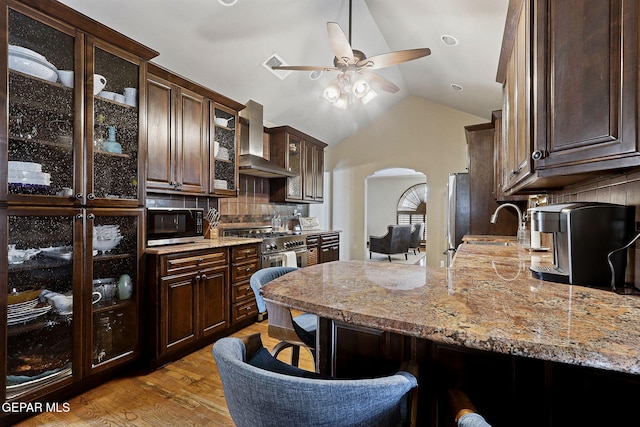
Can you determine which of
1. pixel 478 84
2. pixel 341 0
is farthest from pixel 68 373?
pixel 478 84

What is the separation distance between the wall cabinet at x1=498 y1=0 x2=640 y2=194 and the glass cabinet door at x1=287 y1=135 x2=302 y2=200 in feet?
12.0

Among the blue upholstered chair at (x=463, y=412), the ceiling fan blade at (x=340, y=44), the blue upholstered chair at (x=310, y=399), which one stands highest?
the ceiling fan blade at (x=340, y=44)

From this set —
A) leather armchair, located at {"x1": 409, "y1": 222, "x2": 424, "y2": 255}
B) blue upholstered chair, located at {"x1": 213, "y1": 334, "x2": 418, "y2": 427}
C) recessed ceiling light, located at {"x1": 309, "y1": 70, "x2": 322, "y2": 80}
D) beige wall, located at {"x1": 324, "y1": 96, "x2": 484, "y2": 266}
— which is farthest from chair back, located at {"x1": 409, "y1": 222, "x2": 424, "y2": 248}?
blue upholstered chair, located at {"x1": 213, "y1": 334, "x2": 418, "y2": 427}

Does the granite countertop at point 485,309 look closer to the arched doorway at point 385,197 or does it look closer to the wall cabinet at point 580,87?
the wall cabinet at point 580,87

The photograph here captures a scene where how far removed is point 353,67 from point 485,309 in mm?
2419

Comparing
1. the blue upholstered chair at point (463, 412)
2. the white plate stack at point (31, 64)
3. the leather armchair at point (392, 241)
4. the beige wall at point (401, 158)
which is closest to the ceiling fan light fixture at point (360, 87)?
the white plate stack at point (31, 64)

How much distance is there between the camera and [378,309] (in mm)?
875

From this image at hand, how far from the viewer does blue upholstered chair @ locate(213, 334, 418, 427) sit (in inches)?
23.5

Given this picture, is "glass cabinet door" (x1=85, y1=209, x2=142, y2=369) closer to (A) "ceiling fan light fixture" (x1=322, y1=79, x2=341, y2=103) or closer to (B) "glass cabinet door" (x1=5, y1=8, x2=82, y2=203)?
(B) "glass cabinet door" (x1=5, y1=8, x2=82, y2=203)

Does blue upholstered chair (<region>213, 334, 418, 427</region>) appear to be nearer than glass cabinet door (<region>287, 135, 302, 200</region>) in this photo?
Yes

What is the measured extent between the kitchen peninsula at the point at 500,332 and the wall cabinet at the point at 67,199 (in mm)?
1591

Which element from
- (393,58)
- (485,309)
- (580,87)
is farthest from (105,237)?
(580,87)

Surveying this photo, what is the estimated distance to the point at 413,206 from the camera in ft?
36.2

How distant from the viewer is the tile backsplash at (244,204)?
3.10 m
